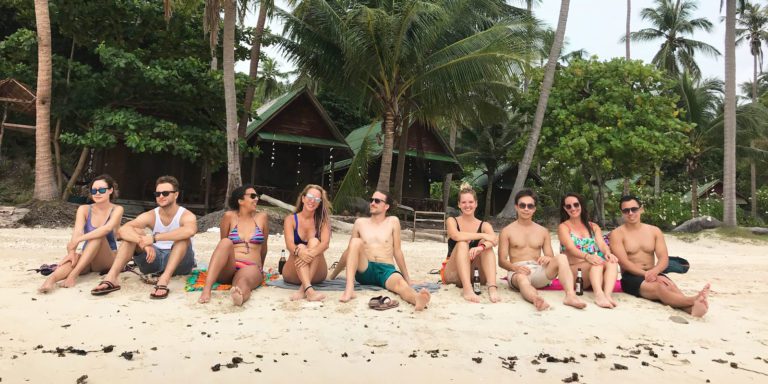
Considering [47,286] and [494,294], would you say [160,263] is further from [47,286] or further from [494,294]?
[494,294]

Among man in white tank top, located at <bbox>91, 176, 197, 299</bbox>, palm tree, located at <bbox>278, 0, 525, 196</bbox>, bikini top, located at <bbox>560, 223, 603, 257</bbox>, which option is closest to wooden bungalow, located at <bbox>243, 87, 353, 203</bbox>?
palm tree, located at <bbox>278, 0, 525, 196</bbox>

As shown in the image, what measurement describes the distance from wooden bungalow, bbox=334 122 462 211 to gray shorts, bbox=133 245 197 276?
15.5 metres

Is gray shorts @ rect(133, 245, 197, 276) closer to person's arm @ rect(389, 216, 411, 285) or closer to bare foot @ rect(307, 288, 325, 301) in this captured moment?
bare foot @ rect(307, 288, 325, 301)

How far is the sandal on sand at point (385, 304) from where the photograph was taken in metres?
4.13

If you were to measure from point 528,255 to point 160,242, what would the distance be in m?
3.82

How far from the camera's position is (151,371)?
279 cm

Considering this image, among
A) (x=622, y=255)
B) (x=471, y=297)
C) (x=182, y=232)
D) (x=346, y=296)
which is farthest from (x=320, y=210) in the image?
(x=622, y=255)

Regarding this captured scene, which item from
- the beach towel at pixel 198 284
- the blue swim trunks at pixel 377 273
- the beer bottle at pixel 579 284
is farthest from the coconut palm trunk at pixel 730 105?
the beach towel at pixel 198 284

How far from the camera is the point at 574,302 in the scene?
436 centimetres

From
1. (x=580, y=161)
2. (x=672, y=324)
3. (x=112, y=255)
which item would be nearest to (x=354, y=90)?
(x=580, y=161)

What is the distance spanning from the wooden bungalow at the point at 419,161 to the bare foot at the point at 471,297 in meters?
15.8

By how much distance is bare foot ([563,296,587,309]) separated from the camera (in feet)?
14.2

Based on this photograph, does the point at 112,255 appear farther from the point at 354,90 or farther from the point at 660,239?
the point at 354,90

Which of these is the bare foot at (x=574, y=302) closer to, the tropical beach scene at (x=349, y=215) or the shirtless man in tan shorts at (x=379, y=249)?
the tropical beach scene at (x=349, y=215)
